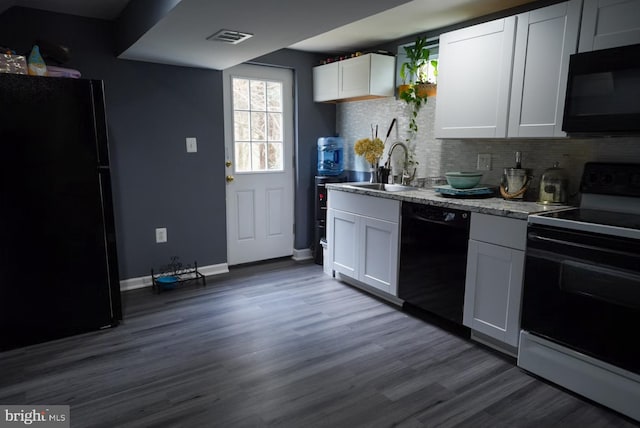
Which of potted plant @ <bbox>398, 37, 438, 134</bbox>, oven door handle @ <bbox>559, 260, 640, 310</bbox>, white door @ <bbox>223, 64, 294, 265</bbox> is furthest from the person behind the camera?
white door @ <bbox>223, 64, 294, 265</bbox>

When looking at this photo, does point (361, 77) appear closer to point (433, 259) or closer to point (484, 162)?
point (484, 162)

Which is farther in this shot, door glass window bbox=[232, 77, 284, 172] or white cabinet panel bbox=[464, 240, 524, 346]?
door glass window bbox=[232, 77, 284, 172]

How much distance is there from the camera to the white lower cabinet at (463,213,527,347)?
90.0 inches

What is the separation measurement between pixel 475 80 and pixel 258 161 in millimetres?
2218

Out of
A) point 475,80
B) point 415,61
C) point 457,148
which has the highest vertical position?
point 415,61

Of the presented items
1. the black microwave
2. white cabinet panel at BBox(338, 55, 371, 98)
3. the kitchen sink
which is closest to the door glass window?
white cabinet panel at BBox(338, 55, 371, 98)

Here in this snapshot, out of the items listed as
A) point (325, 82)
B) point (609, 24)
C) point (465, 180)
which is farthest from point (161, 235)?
point (609, 24)

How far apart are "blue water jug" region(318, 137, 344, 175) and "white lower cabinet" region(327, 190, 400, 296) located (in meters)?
0.64

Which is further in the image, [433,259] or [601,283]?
[433,259]

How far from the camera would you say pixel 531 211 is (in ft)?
7.38

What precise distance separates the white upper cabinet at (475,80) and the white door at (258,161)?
5.84 feet

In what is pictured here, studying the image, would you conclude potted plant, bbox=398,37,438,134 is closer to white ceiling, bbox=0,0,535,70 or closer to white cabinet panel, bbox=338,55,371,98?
white ceiling, bbox=0,0,535,70

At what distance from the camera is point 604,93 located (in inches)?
82.4

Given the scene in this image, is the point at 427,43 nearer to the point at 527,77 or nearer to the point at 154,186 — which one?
the point at 527,77
